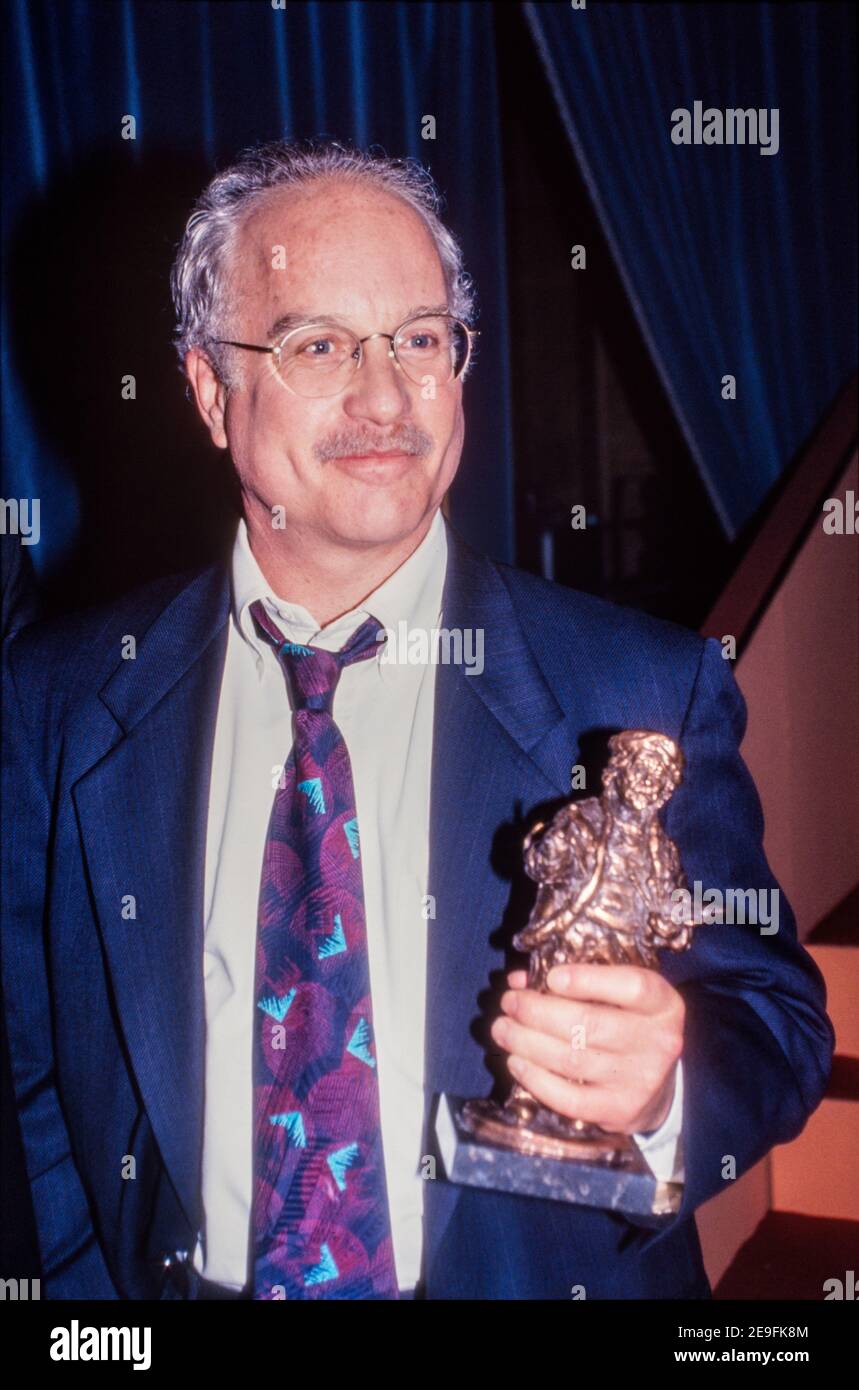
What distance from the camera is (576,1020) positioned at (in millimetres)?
1054

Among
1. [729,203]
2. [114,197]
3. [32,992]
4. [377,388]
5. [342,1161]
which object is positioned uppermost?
[729,203]

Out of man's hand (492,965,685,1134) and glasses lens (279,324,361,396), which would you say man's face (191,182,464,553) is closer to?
glasses lens (279,324,361,396)

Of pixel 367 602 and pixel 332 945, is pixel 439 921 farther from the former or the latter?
pixel 367 602

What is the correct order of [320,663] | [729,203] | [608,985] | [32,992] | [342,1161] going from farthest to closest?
[729,203] < [32,992] < [320,663] < [342,1161] < [608,985]

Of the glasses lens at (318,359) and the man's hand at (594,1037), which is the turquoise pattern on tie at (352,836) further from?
the glasses lens at (318,359)

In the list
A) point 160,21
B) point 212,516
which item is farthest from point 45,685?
point 160,21

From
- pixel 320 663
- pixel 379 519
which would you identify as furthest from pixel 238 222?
pixel 320 663

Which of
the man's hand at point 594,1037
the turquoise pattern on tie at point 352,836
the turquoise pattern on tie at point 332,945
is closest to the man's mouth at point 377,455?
the turquoise pattern on tie at point 352,836

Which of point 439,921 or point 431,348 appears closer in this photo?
point 439,921

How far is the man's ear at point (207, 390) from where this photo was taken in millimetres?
1685

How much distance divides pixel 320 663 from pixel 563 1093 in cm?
61

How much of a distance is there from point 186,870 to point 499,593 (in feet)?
1.75

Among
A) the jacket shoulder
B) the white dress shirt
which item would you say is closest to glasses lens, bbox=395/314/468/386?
the white dress shirt
